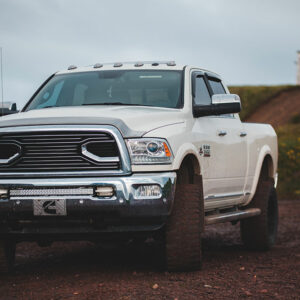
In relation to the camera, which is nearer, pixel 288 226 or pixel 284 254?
pixel 284 254

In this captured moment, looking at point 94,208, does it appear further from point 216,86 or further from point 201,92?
point 216,86

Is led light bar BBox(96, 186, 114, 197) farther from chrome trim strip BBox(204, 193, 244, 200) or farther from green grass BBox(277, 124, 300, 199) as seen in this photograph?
green grass BBox(277, 124, 300, 199)

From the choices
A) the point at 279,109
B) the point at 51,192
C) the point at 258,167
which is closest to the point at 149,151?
the point at 51,192

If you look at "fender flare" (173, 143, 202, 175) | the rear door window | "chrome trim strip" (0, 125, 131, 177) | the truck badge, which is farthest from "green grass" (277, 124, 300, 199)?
"chrome trim strip" (0, 125, 131, 177)

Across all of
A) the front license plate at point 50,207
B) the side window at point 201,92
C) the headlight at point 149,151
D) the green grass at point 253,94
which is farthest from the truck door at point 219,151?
the green grass at point 253,94

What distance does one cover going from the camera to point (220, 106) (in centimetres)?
697

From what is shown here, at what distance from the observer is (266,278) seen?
6359 millimetres

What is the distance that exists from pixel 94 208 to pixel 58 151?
21.8 inches

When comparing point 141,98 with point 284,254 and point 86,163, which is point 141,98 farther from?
point 284,254

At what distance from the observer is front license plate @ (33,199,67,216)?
582 centimetres

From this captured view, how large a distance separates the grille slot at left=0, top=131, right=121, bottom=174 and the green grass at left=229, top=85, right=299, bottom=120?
31.0 m

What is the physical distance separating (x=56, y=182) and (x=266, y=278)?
6.55 feet

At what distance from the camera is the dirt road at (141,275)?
5582mm

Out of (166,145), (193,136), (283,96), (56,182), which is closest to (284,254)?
(193,136)
